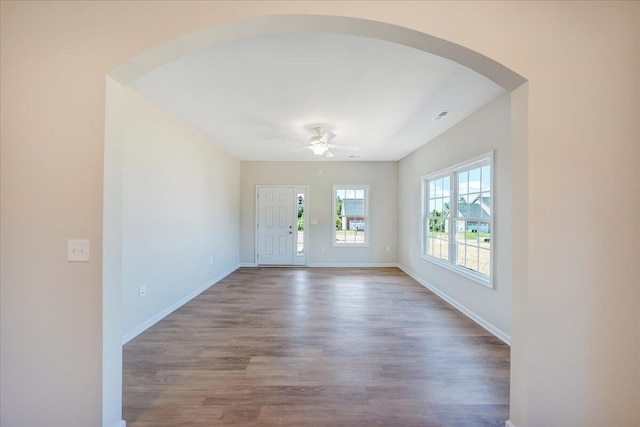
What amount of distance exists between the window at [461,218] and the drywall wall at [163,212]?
12.6 ft

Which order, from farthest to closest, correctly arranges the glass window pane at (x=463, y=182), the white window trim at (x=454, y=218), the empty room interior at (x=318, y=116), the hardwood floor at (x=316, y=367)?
the glass window pane at (x=463, y=182) → the white window trim at (x=454, y=218) → the hardwood floor at (x=316, y=367) → the empty room interior at (x=318, y=116)

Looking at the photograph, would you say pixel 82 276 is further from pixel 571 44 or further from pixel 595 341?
pixel 571 44

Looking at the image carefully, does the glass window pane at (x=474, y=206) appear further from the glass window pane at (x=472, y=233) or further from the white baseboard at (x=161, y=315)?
the white baseboard at (x=161, y=315)

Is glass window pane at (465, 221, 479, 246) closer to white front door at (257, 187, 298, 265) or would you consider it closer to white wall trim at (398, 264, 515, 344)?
white wall trim at (398, 264, 515, 344)

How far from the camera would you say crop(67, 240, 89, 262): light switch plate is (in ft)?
4.79

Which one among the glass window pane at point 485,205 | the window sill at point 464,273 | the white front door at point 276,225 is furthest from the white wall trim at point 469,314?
the white front door at point 276,225

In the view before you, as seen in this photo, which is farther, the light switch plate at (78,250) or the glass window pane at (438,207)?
the glass window pane at (438,207)

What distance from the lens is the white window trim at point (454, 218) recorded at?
3.04m

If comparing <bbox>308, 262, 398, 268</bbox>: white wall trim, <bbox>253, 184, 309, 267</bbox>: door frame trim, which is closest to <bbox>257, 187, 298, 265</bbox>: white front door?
<bbox>253, 184, 309, 267</bbox>: door frame trim

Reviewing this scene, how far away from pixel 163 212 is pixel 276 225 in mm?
3416

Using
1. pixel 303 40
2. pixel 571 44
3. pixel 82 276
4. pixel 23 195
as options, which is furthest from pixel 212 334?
pixel 571 44

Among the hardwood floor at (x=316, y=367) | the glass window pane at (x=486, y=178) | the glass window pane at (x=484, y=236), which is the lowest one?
the hardwood floor at (x=316, y=367)

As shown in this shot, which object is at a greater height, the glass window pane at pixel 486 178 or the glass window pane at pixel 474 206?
the glass window pane at pixel 486 178

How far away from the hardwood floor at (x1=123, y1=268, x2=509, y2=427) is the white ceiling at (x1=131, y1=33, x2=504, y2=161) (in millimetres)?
2535
